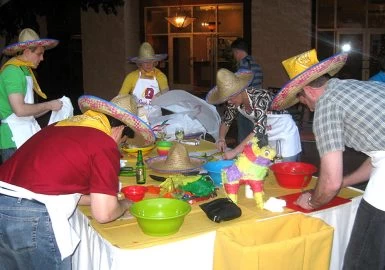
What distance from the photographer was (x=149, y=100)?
16.9ft

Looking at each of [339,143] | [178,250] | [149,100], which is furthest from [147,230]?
[149,100]

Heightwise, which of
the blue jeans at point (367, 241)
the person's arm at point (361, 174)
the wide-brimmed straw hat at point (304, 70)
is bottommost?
the blue jeans at point (367, 241)

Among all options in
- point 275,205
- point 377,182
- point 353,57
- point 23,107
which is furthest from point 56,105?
point 353,57

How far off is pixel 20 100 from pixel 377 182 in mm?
2670

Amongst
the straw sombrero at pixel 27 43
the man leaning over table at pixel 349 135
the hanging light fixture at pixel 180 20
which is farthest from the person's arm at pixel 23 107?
the hanging light fixture at pixel 180 20

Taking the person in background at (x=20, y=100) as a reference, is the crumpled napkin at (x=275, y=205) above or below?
below

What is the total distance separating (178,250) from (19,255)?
74 cm

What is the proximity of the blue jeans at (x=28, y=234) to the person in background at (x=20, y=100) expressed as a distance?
1699 millimetres

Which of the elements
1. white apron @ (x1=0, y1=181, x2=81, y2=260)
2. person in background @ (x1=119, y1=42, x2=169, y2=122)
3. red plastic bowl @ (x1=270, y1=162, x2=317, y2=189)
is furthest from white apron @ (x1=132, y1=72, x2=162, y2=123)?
white apron @ (x1=0, y1=181, x2=81, y2=260)

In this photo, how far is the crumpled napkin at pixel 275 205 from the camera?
2.50 metres

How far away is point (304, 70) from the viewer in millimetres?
2479

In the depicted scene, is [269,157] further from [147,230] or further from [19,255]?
[19,255]

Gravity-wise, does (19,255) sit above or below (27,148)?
below

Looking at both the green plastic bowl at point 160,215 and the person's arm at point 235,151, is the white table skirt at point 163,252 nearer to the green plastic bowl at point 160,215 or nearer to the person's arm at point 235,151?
the green plastic bowl at point 160,215
